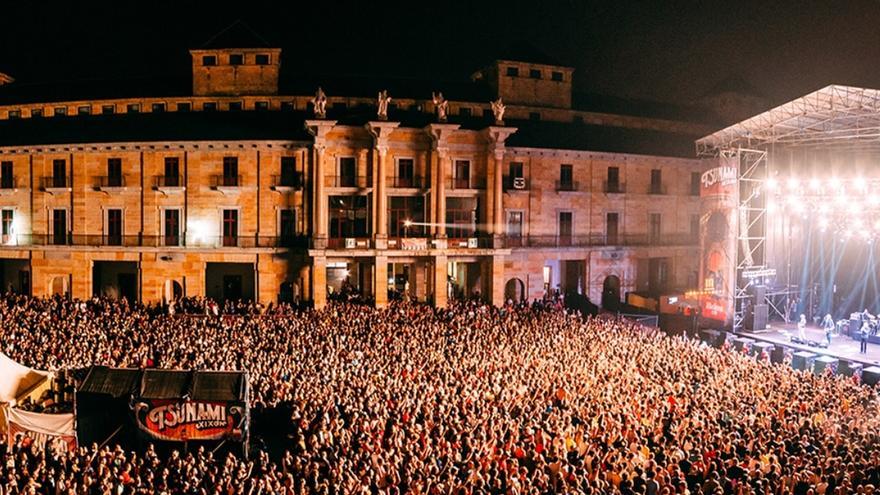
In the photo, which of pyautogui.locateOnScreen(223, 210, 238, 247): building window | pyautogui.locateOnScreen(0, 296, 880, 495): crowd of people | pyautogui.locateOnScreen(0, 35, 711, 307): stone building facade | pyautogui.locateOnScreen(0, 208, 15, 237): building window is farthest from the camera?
pyautogui.locateOnScreen(0, 208, 15, 237): building window

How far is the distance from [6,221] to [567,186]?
1463 inches

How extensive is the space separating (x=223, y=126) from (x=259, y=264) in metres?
9.12

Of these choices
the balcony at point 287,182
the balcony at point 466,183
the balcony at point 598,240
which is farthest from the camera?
the balcony at point 598,240

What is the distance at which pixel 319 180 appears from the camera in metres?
35.2

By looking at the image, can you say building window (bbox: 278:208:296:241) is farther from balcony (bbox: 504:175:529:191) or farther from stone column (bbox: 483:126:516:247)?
balcony (bbox: 504:175:529:191)

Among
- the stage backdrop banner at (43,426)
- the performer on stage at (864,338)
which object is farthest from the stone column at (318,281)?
the performer on stage at (864,338)

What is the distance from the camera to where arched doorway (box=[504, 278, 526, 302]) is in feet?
132

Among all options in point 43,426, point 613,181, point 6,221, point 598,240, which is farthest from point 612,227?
point 6,221

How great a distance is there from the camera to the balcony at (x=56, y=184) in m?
37.2

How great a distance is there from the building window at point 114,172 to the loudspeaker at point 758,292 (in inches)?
1465

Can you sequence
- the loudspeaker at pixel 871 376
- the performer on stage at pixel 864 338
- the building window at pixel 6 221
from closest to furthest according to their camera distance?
the loudspeaker at pixel 871 376
the performer on stage at pixel 864 338
the building window at pixel 6 221

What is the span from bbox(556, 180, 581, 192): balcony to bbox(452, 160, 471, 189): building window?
6779 mm

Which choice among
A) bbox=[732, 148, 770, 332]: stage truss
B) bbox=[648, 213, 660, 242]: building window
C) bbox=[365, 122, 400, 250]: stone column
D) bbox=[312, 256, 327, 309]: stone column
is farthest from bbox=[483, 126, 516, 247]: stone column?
bbox=[648, 213, 660, 242]: building window

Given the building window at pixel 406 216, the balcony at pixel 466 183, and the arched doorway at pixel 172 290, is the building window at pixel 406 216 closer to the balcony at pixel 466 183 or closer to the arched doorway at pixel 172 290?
the balcony at pixel 466 183
